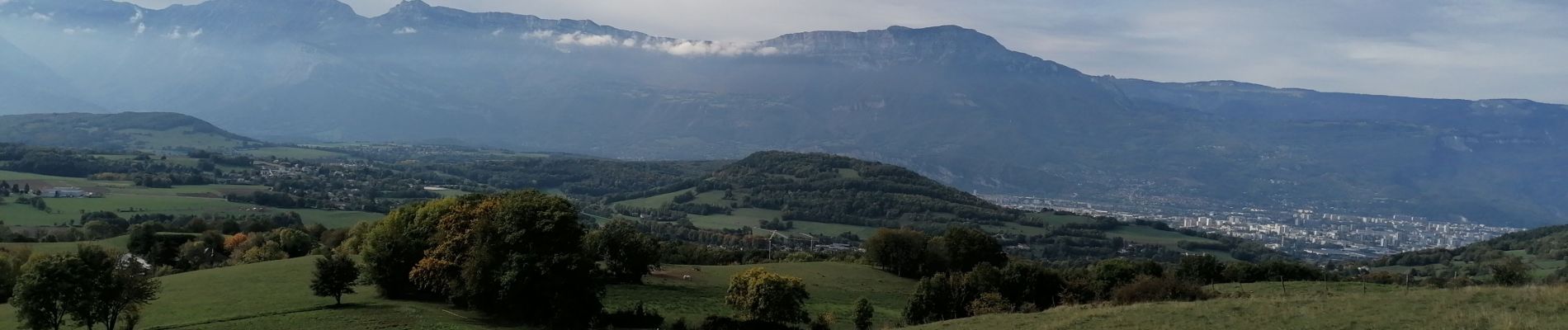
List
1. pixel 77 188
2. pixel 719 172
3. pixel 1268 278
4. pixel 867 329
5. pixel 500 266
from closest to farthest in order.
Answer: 1. pixel 500 266
2. pixel 867 329
3. pixel 1268 278
4. pixel 77 188
5. pixel 719 172

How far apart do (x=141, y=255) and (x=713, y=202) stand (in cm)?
9040

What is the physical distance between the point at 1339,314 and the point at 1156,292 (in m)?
17.1

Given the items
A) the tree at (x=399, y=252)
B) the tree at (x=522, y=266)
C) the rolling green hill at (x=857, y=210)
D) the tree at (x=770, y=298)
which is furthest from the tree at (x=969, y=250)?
the rolling green hill at (x=857, y=210)

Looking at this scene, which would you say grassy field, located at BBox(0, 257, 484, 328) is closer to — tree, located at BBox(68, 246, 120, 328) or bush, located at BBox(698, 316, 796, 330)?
tree, located at BBox(68, 246, 120, 328)

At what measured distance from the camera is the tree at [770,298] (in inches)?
1628

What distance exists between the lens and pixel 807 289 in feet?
184

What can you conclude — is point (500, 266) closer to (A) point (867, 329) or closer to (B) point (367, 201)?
(A) point (867, 329)

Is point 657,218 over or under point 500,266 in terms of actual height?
under

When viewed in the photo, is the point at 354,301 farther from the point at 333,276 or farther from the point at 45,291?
the point at 45,291

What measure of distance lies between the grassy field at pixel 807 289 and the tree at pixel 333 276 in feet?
36.6

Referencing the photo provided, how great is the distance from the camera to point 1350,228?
174 metres

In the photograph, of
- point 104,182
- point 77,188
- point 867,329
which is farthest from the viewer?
point 104,182

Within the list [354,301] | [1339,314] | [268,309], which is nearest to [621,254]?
[354,301]

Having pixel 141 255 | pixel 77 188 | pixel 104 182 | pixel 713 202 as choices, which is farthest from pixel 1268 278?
pixel 104 182
